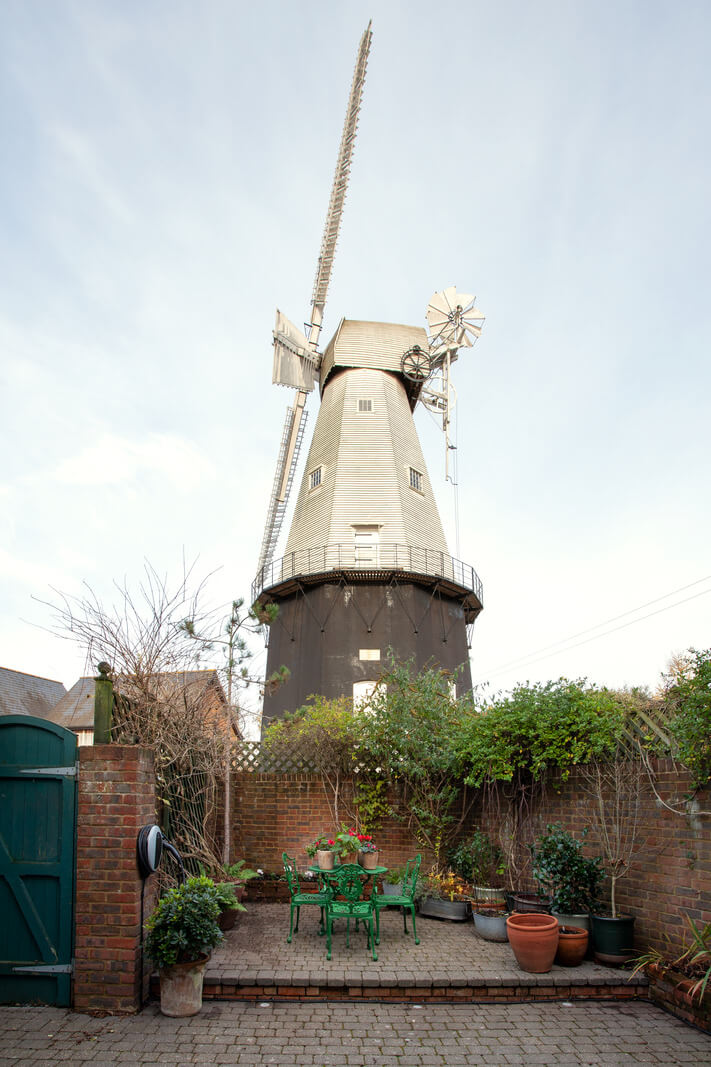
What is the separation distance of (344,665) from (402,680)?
6.40 m

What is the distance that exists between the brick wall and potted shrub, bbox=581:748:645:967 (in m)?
0.11

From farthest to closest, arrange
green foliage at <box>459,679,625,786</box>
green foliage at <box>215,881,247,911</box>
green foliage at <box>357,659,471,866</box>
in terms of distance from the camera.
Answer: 1. green foliage at <box>357,659,471,866</box>
2. green foliage at <box>459,679,625,786</box>
3. green foliage at <box>215,881,247,911</box>

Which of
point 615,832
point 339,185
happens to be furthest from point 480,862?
point 339,185

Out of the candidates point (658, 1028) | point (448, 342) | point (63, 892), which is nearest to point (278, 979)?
point (63, 892)

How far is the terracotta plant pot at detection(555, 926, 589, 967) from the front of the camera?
5.56m

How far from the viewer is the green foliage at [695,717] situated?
475cm

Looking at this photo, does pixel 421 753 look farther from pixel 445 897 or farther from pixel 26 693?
pixel 26 693

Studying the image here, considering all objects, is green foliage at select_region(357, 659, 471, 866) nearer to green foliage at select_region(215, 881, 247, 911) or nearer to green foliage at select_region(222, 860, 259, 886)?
green foliage at select_region(222, 860, 259, 886)

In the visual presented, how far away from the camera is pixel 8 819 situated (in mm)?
5004

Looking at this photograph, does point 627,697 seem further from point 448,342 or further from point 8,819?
point 448,342

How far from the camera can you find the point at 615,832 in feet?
19.7

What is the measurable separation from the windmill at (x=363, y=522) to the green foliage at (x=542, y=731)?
24.2ft

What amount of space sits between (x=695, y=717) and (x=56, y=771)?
14.9 ft

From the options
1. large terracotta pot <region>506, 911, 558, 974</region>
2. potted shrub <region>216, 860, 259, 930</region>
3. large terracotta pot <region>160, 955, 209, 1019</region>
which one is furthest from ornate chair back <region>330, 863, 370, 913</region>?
large terracotta pot <region>160, 955, 209, 1019</region>
